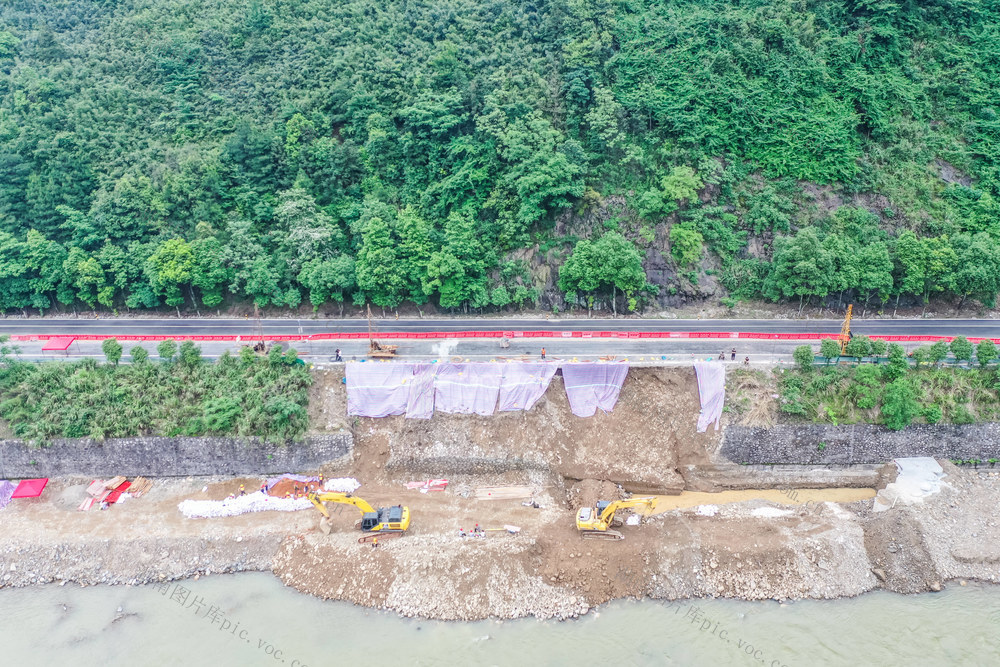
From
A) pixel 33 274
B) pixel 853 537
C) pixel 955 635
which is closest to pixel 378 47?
pixel 33 274

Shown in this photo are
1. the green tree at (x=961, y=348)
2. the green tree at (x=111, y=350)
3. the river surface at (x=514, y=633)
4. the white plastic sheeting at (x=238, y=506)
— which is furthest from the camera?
the green tree at (x=111, y=350)

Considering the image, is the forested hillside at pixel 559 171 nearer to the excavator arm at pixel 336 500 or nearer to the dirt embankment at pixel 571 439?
the dirt embankment at pixel 571 439

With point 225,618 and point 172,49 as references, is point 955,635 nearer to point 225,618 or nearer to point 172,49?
point 225,618

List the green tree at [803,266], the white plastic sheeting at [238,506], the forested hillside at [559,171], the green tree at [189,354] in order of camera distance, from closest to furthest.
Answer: the white plastic sheeting at [238,506]
the green tree at [189,354]
the green tree at [803,266]
the forested hillside at [559,171]

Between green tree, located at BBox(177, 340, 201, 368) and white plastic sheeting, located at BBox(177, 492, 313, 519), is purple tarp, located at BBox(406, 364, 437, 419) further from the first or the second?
green tree, located at BBox(177, 340, 201, 368)

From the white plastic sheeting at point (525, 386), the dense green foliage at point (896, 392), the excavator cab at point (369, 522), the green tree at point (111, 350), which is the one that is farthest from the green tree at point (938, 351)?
the green tree at point (111, 350)

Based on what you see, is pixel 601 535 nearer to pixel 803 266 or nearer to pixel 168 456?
pixel 803 266

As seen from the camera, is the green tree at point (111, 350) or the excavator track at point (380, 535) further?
the green tree at point (111, 350)

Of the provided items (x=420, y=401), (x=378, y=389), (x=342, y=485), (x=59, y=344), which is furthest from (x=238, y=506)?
(x=59, y=344)
